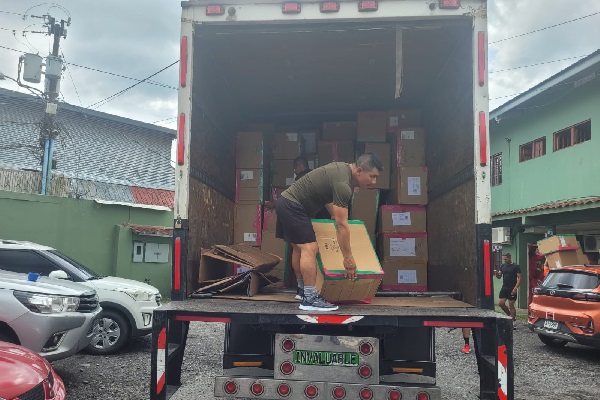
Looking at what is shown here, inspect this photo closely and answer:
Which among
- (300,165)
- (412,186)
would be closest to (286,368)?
(412,186)

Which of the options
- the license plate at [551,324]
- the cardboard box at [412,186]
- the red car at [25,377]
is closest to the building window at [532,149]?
the license plate at [551,324]

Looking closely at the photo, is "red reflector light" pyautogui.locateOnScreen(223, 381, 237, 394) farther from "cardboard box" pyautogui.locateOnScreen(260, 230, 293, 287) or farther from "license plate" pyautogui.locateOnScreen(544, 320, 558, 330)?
"license plate" pyautogui.locateOnScreen(544, 320, 558, 330)

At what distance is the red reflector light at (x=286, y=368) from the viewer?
11.7 ft

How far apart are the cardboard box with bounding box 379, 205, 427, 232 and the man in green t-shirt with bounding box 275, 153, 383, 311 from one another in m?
1.25

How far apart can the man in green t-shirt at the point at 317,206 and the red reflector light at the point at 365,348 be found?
42cm

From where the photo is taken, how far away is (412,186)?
5684mm

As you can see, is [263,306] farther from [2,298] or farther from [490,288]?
[2,298]

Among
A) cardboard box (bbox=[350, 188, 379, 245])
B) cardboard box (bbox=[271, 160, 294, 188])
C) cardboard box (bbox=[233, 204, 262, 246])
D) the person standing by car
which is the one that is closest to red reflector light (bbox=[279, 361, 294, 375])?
cardboard box (bbox=[233, 204, 262, 246])

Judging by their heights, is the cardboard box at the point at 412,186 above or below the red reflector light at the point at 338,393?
above

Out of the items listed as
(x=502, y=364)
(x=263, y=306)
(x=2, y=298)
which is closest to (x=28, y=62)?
(x=2, y=298)

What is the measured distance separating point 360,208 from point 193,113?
7.70ft

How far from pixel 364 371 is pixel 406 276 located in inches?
80.1

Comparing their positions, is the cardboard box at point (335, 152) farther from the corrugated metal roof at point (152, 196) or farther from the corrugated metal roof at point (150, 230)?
the corrugated metal roof at point (152, 196)

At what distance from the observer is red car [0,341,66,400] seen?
3.27 meters
